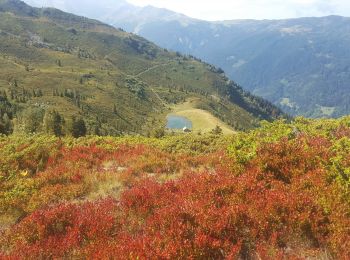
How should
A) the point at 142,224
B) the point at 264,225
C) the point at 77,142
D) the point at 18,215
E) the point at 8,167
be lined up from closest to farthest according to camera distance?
the point at 264,225 < the point at 142,224 < the point at 18,215 < the point at 8,167 < the point at 77,142

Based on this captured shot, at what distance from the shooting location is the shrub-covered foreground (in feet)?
25.6

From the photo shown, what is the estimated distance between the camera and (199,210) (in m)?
9.10

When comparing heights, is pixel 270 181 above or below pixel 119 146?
above

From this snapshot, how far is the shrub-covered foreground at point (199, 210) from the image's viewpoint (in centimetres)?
779

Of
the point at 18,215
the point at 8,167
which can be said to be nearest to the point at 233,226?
the point at 18,215

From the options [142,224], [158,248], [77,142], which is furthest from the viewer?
[77,142]

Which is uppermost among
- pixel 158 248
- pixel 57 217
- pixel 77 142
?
pixel 158 248

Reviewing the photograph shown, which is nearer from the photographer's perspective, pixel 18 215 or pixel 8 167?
pixel 18 215

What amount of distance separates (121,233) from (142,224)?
0.74m

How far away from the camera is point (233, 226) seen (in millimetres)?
8523

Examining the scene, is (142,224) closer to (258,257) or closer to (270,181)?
(258,257)

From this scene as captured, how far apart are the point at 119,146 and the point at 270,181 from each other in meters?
11.7

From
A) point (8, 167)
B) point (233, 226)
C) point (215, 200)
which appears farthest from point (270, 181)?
point (8, 167)

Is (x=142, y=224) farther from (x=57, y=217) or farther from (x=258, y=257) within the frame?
(x=258, y=257)
